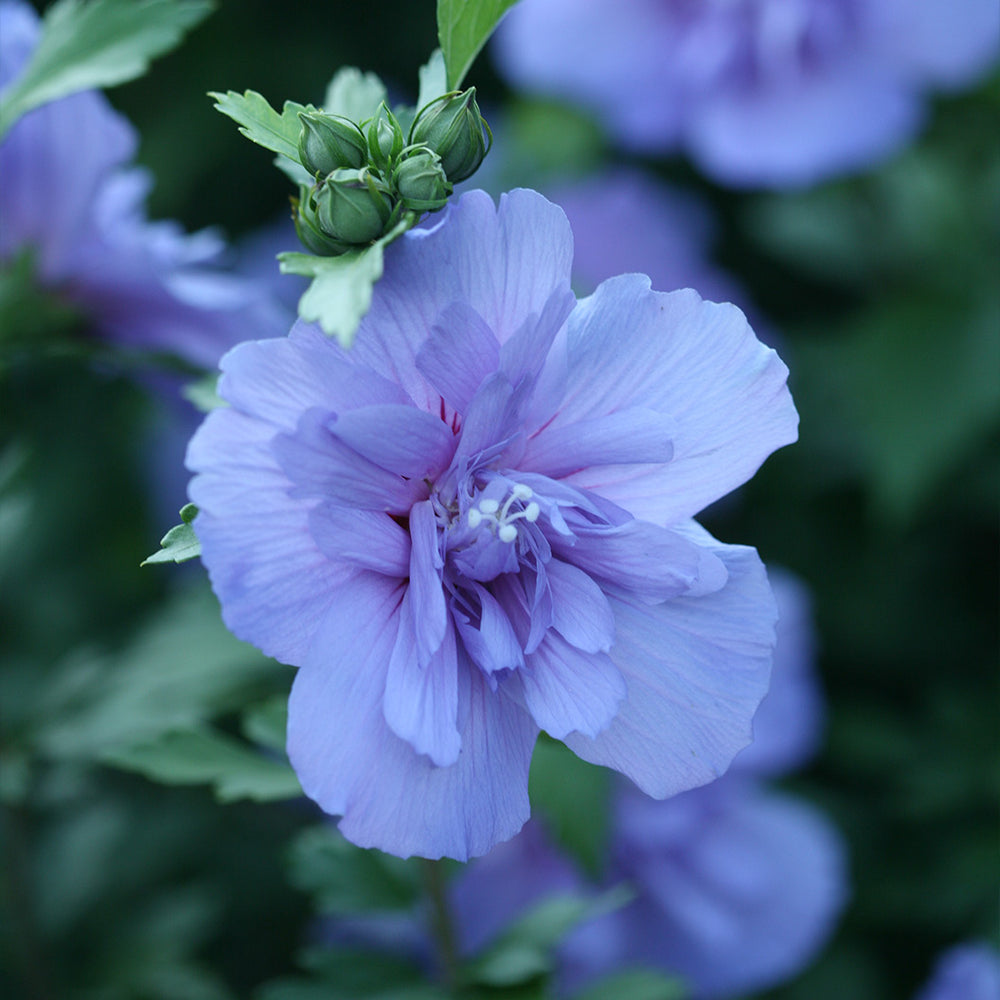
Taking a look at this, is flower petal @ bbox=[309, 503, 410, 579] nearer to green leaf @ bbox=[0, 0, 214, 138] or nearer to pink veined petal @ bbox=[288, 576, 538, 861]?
pink veined petal @ bbox=[288, 576, 538, 861]

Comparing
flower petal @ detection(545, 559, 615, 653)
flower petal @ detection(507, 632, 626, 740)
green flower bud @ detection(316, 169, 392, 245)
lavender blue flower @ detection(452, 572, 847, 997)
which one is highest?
green flower bud @ detection(316, 169, 392, 245)

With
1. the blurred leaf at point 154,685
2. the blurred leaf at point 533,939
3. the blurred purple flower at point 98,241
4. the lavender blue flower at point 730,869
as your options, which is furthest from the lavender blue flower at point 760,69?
the blurred leaf at point 533,939

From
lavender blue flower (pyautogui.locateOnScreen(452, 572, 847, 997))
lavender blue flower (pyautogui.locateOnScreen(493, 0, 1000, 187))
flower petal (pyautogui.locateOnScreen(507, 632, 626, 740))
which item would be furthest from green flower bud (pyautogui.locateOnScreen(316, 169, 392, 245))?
lavender blue flower (pyautogui.locateOnScreen(493, 0, 1000, 187))

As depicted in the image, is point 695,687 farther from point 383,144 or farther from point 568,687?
point 383,144

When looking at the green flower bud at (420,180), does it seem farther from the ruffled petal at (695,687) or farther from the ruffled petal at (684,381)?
the ruffled petal at (695,687)

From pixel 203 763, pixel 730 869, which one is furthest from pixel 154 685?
pixel 730 869

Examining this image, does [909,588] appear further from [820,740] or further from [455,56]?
[455,56]
